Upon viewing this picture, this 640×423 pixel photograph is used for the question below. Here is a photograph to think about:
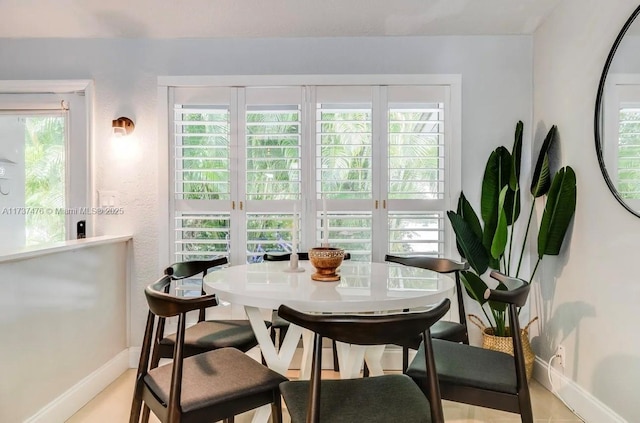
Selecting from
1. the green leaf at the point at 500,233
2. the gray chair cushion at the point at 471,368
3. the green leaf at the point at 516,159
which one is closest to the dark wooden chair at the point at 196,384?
the gray chair cushion at the point at 471,368

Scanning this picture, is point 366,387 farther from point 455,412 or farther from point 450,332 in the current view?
point 455,412

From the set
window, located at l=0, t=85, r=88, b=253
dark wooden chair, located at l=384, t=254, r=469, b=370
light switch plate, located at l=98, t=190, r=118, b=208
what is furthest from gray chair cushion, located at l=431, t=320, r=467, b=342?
window, located at l=0, t=85, r=88, b=253

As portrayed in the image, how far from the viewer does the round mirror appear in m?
1.80

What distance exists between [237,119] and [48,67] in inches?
55.4

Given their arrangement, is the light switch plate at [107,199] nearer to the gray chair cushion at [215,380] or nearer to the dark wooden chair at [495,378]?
the gray chair cushion at [215,380]

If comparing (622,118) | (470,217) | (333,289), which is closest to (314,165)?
(470,217)

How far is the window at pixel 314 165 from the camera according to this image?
2.76 metres

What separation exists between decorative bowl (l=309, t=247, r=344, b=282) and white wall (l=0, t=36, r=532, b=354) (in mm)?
1481

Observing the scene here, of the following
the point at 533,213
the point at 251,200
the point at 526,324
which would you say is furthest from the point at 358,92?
the point at 526,324

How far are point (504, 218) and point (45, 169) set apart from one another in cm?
320

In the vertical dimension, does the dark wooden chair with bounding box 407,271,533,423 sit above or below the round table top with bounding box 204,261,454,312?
below

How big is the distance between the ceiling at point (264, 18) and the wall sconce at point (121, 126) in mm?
609

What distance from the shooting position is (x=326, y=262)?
1749 millimetres

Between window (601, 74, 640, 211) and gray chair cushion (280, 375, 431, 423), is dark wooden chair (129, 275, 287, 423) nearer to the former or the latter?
gray chair cushion (280, 375, 431, 423)
